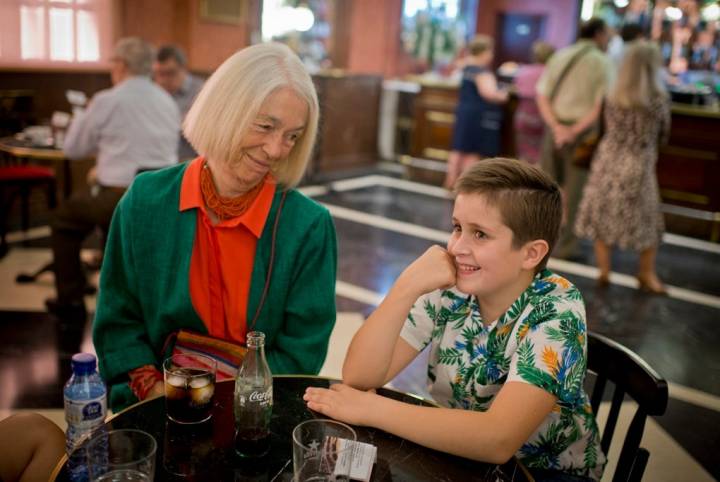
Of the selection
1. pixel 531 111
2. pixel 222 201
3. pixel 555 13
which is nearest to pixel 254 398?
pixel 222 201

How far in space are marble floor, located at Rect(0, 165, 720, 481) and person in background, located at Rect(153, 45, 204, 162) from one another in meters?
1.11

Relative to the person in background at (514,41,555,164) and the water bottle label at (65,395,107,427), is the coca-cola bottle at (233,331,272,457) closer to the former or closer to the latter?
the water bottle label at (65,395,107,427)

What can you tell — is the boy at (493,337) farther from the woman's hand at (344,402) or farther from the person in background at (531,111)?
the person in background at (531,111)

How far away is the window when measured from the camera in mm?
5137

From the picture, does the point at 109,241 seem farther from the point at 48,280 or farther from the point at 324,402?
the point at 48,280

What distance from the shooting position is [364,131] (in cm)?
856

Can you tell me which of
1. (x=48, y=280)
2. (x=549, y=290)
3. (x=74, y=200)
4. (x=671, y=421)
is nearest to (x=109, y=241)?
(x=549, y=290)

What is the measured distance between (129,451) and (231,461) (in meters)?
0.21

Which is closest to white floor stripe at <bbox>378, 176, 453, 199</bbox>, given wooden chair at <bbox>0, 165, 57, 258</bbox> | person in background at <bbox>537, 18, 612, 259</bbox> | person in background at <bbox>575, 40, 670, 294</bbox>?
person in background at <bbox>537, 18, 612, 259</bbox>

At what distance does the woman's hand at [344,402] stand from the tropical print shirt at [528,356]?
0.22 metres

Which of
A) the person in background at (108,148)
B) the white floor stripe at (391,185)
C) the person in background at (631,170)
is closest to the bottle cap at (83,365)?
the person in background at (108,148)

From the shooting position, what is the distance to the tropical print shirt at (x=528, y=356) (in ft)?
4.47

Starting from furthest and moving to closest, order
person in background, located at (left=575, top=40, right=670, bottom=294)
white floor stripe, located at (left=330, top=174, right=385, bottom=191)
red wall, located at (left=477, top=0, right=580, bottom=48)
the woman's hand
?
1. red wall, located at (left=477, top=0, right=580, bottom=48)
2. white floor stripe, located at (left=330, top=174, right=385, bottom=191)
3. person in background, located at (left=575, top=40, right=670, bottom=294)
4. the woman's hand

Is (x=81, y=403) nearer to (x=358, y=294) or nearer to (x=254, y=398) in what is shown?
(x=254, y=398)
